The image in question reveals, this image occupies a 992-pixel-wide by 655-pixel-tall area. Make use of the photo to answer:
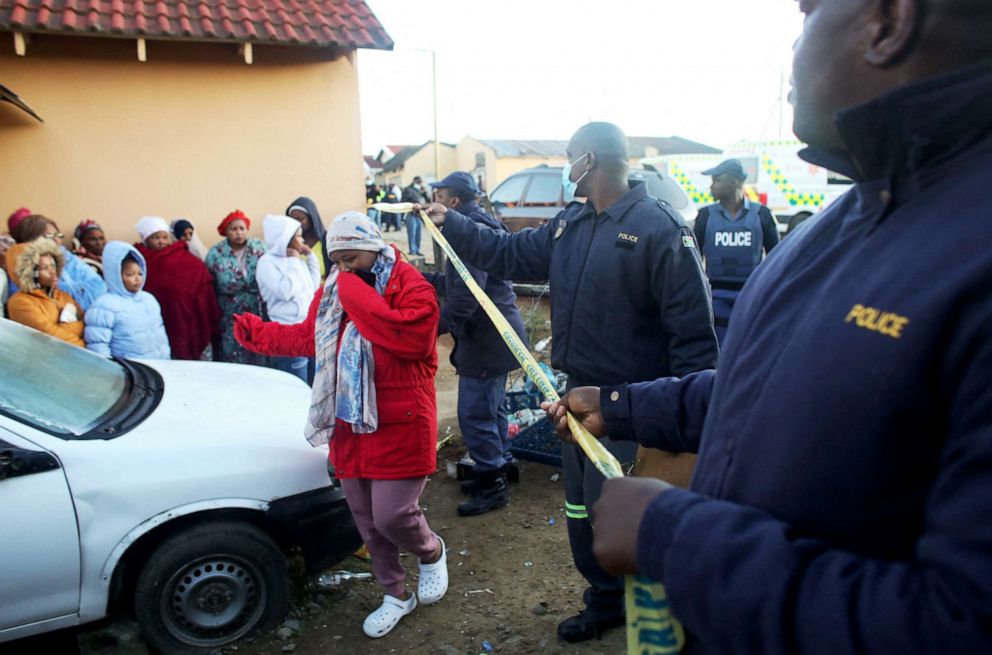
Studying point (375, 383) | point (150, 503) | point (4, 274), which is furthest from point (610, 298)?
point (4, 274)

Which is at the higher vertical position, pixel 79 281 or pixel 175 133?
pixel 175 133

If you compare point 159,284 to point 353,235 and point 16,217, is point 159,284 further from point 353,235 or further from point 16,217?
point 353,235

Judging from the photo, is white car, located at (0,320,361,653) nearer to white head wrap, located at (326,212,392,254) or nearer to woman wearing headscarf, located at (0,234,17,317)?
white head wrap, located at (326,212,392,254)

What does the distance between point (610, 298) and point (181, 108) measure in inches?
234

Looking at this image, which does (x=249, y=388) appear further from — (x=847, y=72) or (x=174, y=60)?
(x=174, y=60)

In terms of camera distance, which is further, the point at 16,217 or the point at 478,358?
the point at 16,217

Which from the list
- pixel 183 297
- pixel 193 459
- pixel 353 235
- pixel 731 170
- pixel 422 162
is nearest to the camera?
pixel 193 459

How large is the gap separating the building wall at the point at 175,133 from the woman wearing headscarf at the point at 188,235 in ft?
1.28

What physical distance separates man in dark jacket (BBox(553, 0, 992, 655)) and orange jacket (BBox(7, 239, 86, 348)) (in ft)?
15.5

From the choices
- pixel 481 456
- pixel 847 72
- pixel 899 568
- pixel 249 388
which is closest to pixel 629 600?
pixel 899 568

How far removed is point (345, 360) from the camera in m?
3.25

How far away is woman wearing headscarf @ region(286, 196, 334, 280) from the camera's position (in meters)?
6.67

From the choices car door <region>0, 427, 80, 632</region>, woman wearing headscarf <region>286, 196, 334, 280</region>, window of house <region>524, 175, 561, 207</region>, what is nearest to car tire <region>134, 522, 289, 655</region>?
car door <region>0, 427, 80, 632</region>

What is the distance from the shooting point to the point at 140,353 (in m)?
5.04
